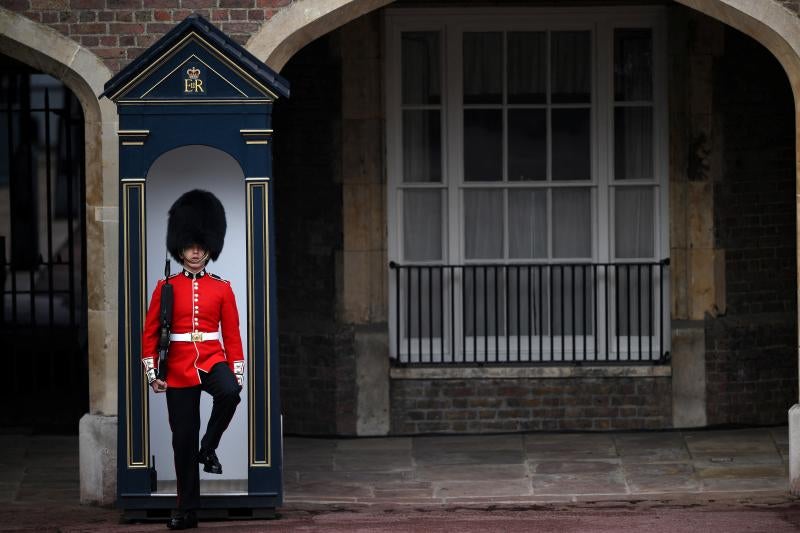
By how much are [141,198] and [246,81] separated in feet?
2.94

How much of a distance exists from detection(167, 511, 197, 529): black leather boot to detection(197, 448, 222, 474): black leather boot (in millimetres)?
266

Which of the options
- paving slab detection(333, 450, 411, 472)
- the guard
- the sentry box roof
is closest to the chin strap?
the guard

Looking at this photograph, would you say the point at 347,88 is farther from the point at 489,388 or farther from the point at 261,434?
the point at 261,434

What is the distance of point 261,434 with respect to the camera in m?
9.38

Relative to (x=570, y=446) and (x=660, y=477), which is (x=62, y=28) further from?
(x=660, y=477)

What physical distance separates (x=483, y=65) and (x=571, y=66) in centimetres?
65

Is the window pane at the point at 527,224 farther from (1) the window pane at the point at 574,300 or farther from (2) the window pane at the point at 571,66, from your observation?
(2) the window pane at the point at 571,66

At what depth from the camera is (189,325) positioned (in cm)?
916

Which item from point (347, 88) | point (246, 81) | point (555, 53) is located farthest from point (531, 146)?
point (246, 81)

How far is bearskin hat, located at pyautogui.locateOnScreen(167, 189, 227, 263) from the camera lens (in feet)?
30.8

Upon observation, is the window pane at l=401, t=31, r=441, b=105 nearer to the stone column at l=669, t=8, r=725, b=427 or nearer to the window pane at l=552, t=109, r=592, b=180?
the window pane at l=552, t=109, r=592, b=180

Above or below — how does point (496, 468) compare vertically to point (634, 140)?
below

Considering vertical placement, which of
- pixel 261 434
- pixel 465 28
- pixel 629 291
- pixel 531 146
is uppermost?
pixel 465 28

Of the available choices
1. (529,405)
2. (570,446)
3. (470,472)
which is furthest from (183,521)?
(529,405)
